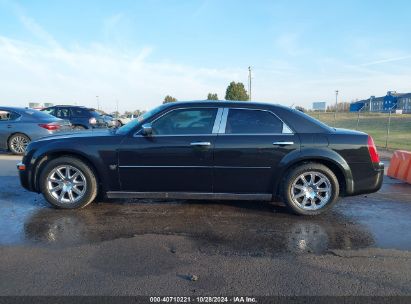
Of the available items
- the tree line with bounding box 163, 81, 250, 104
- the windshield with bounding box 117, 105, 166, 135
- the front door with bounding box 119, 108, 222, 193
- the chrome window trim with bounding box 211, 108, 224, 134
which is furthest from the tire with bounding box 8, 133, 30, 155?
the tree line with bounding box 163, 81, 250, 104

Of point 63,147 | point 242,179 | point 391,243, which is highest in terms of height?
point 63,147

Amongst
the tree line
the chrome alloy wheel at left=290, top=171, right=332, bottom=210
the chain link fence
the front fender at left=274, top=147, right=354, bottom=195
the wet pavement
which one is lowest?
the chain link fence

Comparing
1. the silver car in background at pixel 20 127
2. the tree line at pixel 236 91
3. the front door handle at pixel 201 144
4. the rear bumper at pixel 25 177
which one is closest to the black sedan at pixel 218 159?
the front door handle at pixel 201 144

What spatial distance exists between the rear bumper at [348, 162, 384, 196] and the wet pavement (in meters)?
0.39

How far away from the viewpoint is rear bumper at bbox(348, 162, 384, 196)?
4719 mm

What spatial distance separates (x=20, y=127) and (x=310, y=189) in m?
8.95

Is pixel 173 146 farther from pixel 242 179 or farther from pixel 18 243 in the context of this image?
pixel 18 243

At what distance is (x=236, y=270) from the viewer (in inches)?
124

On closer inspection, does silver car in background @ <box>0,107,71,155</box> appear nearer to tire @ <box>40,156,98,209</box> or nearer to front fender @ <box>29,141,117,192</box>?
front fender @ <box>29,141,117,192</box>

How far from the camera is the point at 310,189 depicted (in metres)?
4.75

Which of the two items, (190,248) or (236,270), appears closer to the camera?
(236,270)

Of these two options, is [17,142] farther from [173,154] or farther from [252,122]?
[252,122]

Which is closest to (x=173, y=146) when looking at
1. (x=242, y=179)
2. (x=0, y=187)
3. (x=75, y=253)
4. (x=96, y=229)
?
(x=242, y=179)

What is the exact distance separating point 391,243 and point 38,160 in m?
4.76
